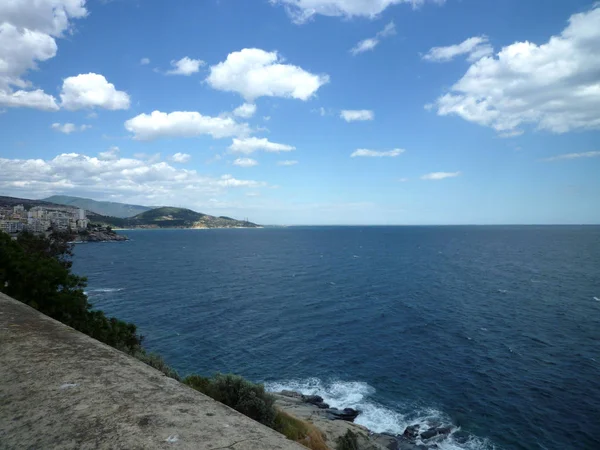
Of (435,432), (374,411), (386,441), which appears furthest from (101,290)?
(435,432)

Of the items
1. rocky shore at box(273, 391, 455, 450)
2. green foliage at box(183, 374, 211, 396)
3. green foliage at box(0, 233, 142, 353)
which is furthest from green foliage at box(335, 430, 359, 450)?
green foliage at box(0, 233, 142, 353)

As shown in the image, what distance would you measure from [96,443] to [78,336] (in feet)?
9.91

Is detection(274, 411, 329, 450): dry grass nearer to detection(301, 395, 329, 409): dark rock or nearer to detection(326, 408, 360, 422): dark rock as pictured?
detection(326, 408, 360, 422): dark rock

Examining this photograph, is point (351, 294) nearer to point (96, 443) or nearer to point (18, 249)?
point (18, 249)

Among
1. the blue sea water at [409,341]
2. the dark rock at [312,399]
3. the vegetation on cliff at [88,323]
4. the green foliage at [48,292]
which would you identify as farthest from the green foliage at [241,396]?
the blue sea water at [409,341]

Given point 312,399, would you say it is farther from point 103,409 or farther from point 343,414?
point 103,409

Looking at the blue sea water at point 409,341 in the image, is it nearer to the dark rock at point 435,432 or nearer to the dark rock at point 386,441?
the dark rock at point 435,432

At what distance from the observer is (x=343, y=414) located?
85.6 ft

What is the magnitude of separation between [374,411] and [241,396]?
1566cm

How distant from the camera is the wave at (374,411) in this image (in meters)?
23.5

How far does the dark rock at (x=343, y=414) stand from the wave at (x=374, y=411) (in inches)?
16.5

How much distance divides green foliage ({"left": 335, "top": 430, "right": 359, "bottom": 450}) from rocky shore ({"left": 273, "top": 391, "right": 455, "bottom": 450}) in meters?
0.28

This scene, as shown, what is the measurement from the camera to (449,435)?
24016 mm

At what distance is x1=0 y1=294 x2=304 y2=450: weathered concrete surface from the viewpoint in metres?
2.60
